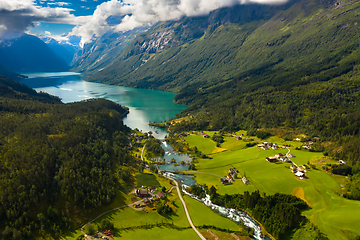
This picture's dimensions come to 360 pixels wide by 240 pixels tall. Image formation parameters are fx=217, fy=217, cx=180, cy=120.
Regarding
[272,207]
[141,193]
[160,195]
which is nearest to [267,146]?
[272,207]

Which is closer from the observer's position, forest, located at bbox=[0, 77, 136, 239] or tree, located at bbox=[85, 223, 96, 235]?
tree, located at bbox=[85, 223, 96, 235]

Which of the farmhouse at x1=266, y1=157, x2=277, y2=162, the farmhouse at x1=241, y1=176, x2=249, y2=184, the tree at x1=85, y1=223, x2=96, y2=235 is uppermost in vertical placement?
the farmhouse at x1=266, y1=157, x2=277, y2=162

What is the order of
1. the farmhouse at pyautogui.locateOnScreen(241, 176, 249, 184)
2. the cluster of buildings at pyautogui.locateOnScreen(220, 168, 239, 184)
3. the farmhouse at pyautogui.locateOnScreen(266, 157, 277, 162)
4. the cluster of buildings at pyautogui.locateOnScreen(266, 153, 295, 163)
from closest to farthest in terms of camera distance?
the farmhouse at pyautogui.locateOnScreen(241, 176, 249, 184) < the cluster of buildings at pyautogui.locateOnScreen(220, 168, 239, 184) < the cluster of buildings at pyautogui.locateOnScreen(266, 153, 295, 163) < the farmhouse at pyautogui.locateOnScreen(266, 157, 277, 162)

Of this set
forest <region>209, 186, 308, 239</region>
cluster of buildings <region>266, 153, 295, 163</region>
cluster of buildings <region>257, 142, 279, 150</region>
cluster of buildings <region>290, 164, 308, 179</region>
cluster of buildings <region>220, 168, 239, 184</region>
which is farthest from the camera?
cluster of buildings <region>257, 142, 279, 150</region>

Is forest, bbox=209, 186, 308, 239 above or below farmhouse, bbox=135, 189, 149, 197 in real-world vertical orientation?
above

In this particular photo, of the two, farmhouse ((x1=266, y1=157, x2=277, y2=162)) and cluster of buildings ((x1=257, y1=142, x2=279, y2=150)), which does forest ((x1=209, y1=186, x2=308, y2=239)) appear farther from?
cluster of buildings ((x1=257, y1=142, x2=279, y2=150))

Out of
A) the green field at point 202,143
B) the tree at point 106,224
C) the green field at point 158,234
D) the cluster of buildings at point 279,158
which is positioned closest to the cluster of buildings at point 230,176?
the cluster of buildings at point 279,158

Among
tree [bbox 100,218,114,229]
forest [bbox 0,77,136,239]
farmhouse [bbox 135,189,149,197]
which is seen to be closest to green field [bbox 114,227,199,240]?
tree [bbox 100,218,114,229]

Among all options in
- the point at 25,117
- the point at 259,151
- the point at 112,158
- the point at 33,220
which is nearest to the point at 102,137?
the point at 112,158
